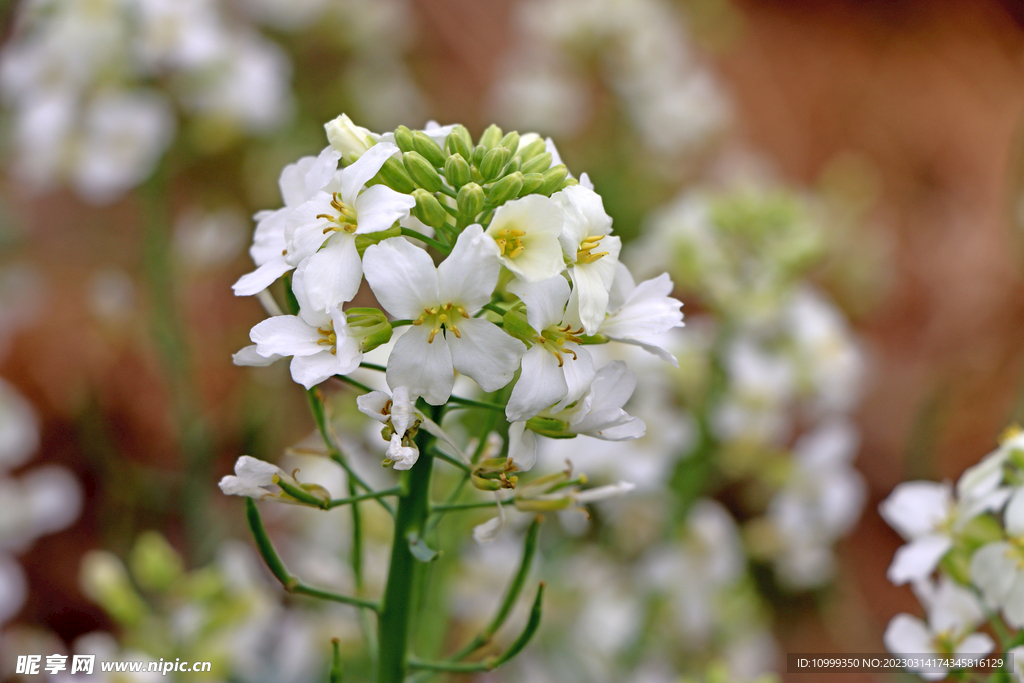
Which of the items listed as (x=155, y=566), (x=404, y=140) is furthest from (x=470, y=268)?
(x=155, y=566)

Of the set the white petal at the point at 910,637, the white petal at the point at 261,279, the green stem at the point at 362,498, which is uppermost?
the white petal at the point at 261,279

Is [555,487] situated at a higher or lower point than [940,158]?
lower

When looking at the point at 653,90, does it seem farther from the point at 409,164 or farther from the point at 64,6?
the point at 409,164

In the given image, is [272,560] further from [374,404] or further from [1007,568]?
[1007,568]

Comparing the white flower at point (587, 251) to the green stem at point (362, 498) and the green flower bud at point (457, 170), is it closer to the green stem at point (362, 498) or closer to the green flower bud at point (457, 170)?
the green flower bud at point (457, 170)

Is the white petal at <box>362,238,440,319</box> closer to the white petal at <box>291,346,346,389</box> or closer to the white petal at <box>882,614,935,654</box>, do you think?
the white petal at <box>291,346,346,389</box>

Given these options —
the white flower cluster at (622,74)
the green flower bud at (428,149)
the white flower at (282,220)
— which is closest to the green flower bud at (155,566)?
the white flower at (282,220)

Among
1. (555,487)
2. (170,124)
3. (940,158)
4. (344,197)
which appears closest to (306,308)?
(344,197)

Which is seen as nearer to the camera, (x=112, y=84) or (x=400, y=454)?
(x=400, y=454)
